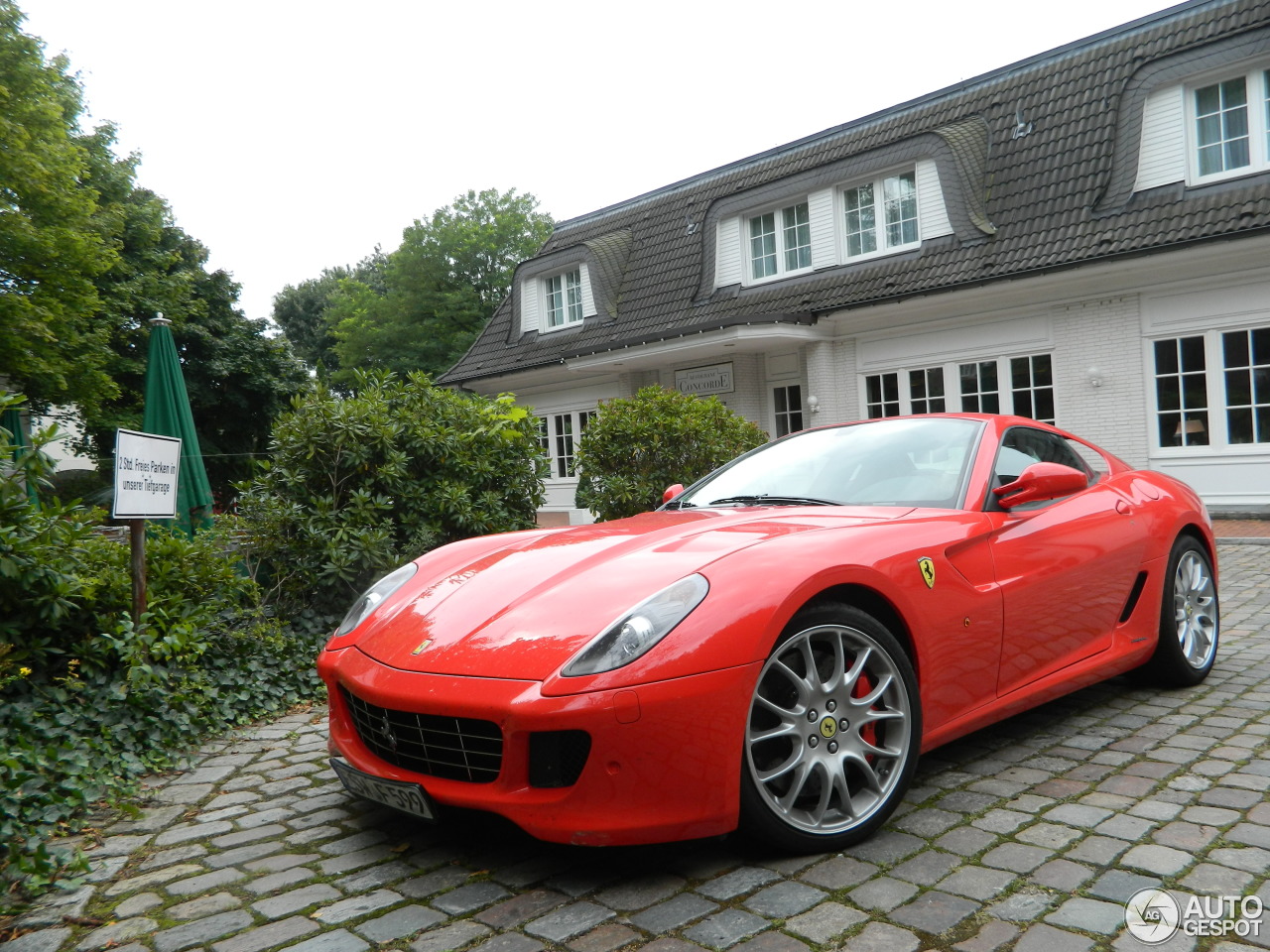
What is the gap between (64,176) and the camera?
672 inches

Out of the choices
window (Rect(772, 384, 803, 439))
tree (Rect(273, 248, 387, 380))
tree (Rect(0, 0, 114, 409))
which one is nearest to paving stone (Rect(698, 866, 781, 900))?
window (Rect(772, 384, 803, 439))

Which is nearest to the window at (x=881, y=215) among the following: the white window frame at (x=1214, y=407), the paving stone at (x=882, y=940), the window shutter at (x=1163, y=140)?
the window shutter at (x=1163, y=140)

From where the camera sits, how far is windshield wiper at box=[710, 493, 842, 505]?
3660 millimetres

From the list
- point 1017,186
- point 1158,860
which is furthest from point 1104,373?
point 1158,860

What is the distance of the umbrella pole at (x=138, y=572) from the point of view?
171 inches

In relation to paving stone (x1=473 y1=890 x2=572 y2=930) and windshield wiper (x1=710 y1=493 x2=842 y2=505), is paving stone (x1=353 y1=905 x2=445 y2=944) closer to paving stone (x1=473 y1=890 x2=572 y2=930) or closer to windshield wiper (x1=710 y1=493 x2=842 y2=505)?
paving stone (x1=473 y1=890 x2=572 y2=930)

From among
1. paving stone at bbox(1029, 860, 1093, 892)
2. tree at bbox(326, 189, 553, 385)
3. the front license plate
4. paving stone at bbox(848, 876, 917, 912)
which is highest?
tree at bbox(326, 189, 553, 385)

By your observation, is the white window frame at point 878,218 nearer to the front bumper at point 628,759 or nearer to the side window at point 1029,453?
the side window at point 1029,453

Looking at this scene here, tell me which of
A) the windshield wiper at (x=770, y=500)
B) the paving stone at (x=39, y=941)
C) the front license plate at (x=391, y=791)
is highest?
the windshield wiper at (x=770, y=500)

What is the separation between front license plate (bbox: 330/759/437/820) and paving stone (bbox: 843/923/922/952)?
116 cm

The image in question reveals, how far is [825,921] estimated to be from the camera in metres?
2.26

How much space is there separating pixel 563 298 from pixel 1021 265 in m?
10.9

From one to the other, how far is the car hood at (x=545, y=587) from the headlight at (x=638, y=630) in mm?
51

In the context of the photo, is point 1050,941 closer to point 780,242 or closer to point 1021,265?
point 1021,265
